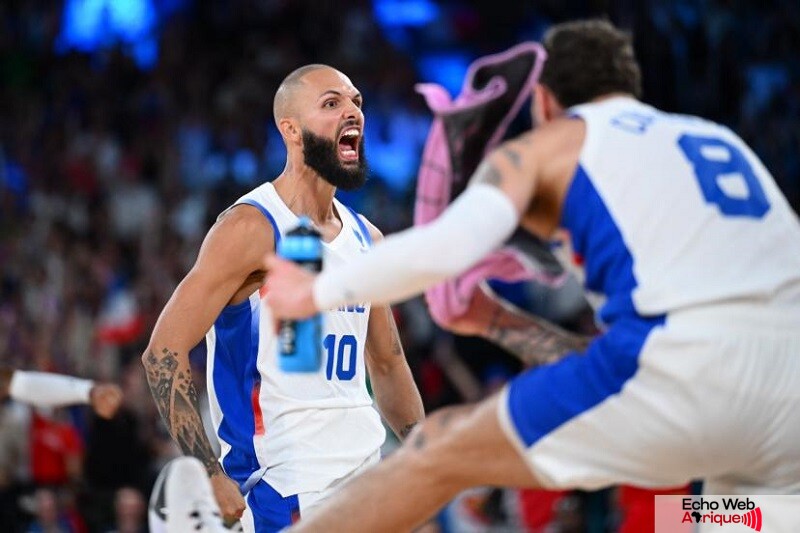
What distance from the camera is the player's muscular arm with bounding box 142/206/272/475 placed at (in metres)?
5.72

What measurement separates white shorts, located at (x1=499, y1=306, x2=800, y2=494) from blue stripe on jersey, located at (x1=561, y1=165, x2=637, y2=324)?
3.3 inches

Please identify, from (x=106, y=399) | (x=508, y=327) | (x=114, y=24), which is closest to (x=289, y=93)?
(x=106, y=399)

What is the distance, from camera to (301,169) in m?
6.25

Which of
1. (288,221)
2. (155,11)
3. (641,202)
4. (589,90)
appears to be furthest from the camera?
(155,11)

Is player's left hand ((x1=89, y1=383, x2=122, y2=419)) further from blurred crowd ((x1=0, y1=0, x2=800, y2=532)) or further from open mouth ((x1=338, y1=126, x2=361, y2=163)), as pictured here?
blurred crowd ((x1=0, y1=0, x2=800, y2=532))

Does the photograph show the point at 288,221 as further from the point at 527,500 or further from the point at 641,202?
the point at 527,500

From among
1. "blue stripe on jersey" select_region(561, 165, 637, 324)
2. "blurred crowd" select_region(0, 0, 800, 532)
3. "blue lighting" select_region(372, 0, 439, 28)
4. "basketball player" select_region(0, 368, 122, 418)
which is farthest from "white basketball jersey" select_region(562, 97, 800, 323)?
"blue lighting" select_region(372, 0, 439, 28)

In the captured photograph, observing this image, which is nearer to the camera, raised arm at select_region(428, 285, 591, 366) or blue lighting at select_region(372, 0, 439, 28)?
raised arm at select_region(428, 285, 591, 366)

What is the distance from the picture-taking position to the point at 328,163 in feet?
20.4

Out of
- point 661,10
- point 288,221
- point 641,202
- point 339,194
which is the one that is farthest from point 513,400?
point 661,10

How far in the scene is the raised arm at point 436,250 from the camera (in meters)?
4.15

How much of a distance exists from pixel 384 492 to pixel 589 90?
1.56 m

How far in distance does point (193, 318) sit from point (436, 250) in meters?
1.89

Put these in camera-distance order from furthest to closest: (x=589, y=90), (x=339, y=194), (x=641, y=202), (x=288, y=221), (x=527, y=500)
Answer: (x=339, y=194) < (x=527, y=500) < (x=288, y=221) < (x=589, y=90) < (x=641, y=202)
